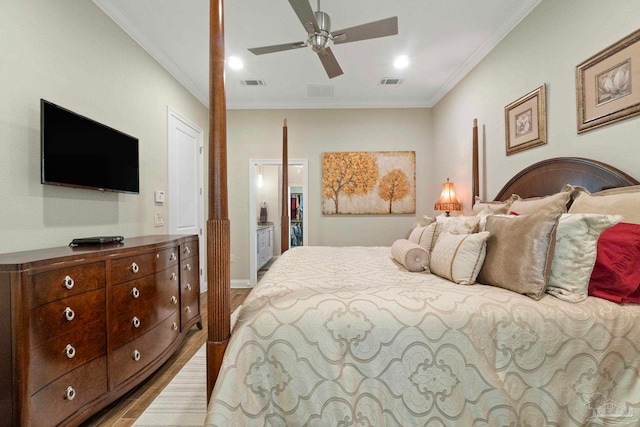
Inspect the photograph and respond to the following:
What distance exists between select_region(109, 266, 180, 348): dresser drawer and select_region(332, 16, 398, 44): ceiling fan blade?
2193mm

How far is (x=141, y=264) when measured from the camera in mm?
1838

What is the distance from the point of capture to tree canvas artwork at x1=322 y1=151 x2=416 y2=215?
4.27 meters

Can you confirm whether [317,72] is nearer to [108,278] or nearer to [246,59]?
[246,59]

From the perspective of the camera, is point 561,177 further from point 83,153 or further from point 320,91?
point 83,153

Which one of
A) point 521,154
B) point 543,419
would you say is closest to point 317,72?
point 521,154

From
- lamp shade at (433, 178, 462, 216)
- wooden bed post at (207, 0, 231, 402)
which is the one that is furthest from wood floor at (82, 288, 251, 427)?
lamp shade at (433, 178, 462, 216)

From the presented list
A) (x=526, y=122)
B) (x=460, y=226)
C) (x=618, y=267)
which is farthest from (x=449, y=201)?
(x=618, y=267)

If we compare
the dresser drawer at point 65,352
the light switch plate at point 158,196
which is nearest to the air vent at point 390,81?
the light switch plate at point 158,196

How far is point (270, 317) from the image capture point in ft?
3.48

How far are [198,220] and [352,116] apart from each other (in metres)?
2.79

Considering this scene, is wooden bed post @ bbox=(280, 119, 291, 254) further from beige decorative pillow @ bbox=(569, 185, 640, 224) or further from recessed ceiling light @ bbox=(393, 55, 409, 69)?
beige decorative pillow @ bbox=(569, 185, 640, 224)

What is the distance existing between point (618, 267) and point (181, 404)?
2357 millimetres

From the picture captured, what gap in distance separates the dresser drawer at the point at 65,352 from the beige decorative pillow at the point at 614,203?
270 centimetres

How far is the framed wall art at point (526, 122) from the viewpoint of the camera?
214cm
